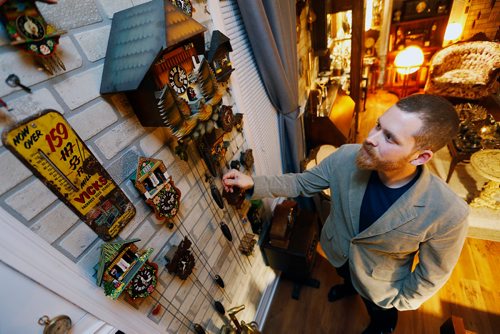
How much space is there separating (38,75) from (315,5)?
2.98 metres

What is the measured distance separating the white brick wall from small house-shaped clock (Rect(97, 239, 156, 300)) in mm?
60

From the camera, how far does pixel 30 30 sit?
1.78ft

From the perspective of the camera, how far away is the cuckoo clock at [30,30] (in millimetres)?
508

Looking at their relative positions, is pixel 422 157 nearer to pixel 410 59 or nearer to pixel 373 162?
pixel 373 162

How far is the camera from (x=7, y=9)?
Result: 1.64 ft

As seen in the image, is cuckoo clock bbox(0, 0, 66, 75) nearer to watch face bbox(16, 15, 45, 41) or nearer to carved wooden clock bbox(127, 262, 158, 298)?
watch face bbox(16, 15, 45, 41)

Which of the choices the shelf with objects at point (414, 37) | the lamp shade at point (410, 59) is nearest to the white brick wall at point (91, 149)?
the lamp shade at point (410, 59)

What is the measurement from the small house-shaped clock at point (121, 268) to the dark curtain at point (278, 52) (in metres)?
1.42

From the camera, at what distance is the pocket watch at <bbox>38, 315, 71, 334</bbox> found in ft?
2.33

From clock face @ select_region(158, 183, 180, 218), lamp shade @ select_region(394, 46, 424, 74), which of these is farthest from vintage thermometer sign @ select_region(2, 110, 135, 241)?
lamp shade @ select_region(394, 46, 424, 74)

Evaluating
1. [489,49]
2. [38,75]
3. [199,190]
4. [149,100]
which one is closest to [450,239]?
[199,190]

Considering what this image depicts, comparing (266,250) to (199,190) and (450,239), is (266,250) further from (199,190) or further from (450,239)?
(450,239)

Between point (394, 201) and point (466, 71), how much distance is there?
4.21 meters

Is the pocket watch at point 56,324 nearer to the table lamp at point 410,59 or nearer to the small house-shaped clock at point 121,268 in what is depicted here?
the small house-shaped clock at point 121,268
